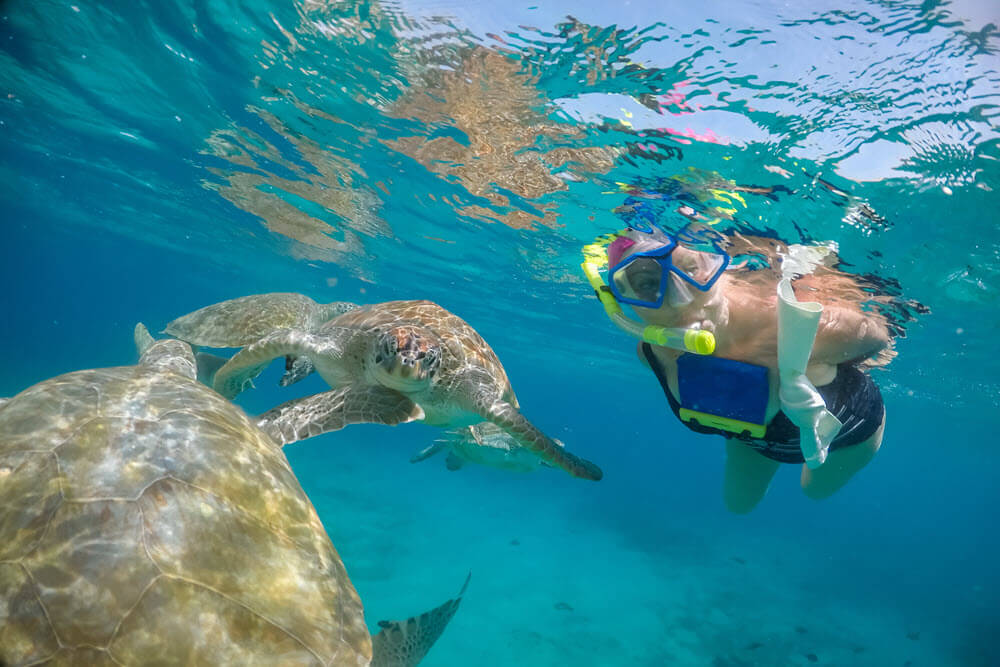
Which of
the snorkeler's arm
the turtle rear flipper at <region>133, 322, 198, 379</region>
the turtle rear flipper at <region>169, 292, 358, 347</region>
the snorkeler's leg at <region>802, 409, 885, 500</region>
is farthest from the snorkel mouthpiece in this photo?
the turtle rear flipper at <region>169, 292, 358, 347</region>

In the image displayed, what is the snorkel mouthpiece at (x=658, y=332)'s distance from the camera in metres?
3.99

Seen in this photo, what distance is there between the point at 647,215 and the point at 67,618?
11108 mm

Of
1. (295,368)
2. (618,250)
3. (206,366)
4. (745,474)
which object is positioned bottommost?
(745,474)

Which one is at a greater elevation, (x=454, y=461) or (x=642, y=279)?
(x=642, y=279)

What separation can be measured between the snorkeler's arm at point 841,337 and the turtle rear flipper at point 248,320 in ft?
19.6

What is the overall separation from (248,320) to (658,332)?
566cm

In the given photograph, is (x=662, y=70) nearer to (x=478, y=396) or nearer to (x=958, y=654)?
(x=478, y=396)

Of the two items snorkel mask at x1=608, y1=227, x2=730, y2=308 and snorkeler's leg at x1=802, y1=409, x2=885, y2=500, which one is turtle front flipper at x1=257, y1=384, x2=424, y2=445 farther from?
snorkeler's leg at x1=802, y1=409, x2=885, y2=500

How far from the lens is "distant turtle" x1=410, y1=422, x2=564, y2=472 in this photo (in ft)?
24.7

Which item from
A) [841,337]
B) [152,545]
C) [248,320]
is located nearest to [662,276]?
[841,337]

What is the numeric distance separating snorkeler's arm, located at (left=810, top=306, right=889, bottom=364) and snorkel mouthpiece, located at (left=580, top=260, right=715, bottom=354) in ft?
3.47

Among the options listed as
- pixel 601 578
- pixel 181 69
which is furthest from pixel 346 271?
pixel 601 578

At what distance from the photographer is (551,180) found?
1123cm

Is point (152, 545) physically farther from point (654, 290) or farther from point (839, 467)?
point (839, 467)
